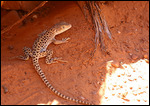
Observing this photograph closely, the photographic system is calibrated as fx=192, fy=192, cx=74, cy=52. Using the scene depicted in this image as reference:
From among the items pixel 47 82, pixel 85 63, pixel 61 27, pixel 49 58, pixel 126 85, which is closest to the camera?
pixel 47 82

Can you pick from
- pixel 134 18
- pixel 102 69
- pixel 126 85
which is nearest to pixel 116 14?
pixel 134 18

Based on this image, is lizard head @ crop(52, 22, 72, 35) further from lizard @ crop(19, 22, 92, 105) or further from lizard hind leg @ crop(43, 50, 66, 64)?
lizard hind leg @ crop(43, 50, 66, 64)

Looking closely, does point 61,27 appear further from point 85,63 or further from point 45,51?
point 85,63

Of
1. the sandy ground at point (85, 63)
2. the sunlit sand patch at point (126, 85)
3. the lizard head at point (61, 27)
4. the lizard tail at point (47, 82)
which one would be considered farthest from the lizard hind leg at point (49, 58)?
the sunlit sand patch at point (126, 85)

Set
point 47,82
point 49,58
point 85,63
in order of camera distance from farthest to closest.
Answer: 1. point 85,63
2. point 49,58
3. point 47,82

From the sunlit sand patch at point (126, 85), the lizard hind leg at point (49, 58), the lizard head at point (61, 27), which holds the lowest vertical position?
the sunlit sand patch at point (126, 85)

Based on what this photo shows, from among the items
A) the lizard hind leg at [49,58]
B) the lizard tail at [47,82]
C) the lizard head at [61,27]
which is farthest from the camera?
the lizard head at [61,27]

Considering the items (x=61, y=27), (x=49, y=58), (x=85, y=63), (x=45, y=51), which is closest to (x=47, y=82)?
(x=49, y=58)

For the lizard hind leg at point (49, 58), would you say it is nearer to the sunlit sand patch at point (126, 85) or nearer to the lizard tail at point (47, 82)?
the lizard tail at point (47, 82)

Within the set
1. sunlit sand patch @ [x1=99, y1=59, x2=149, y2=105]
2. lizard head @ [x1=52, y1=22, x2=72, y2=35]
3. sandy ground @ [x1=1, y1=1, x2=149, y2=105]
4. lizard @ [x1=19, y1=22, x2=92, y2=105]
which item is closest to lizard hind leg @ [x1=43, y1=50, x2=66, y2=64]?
lizard @ [x1=19, y1=22, x2=92, y2=105]
